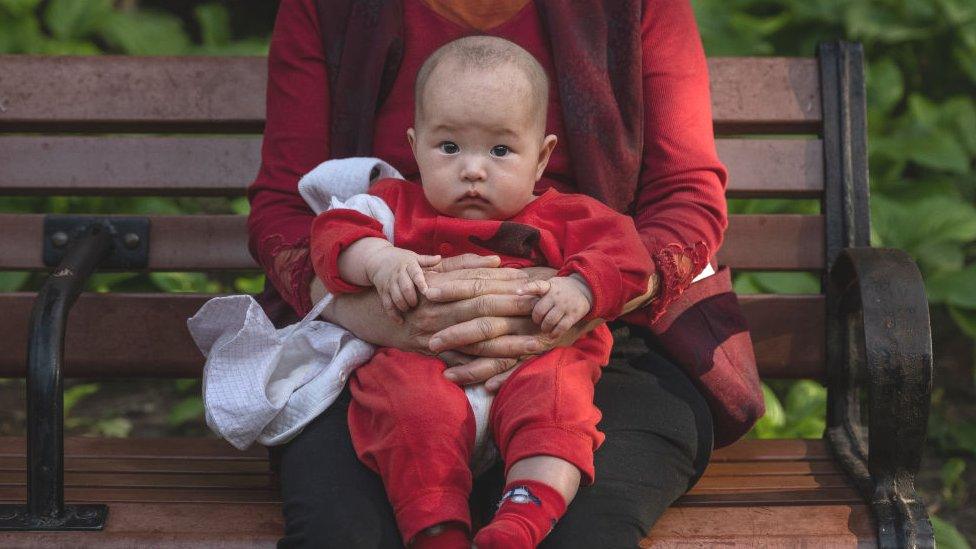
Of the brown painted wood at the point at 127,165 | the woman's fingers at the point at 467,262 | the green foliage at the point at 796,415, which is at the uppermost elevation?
the woman's fingers at the point at 467,262

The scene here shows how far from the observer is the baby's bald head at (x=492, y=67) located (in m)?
2.35

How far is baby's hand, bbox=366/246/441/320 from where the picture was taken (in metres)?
2.27

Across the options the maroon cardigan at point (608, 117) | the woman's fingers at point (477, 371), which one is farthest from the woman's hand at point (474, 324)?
the maroon cardigan at point (608, 117)

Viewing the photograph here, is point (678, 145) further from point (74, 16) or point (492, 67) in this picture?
point (74, 16)

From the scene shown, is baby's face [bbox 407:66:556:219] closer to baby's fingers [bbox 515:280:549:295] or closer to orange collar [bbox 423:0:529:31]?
baby's fingers [bbox 515:280:549:295]

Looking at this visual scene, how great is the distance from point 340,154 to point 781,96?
3.59ft

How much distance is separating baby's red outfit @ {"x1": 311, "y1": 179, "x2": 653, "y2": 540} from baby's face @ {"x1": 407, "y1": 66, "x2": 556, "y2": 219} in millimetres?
51

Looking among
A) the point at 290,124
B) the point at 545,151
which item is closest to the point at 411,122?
the point at 290,124

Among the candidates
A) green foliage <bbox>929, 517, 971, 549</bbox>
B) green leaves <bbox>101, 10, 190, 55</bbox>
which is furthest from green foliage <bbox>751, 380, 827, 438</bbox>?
green leaves <bbox>101, 10, 190, 55</bbox>

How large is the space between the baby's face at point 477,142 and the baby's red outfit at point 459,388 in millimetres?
51

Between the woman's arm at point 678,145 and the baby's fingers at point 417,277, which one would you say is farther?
the woman's arm at point 678,145

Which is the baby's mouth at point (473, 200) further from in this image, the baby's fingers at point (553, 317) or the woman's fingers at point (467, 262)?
the baby's fingers at point (553, 317)

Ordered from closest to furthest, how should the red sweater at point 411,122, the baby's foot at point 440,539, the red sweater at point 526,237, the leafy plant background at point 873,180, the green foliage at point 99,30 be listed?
1. the baby's foot at point 440,539
2. the red sweater at point 526,237
3. the red sweater at point 411,122
4. the leafy plant background at point 873,180
5. the green foliage at point 99,30

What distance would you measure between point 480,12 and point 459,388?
0.93 metres
